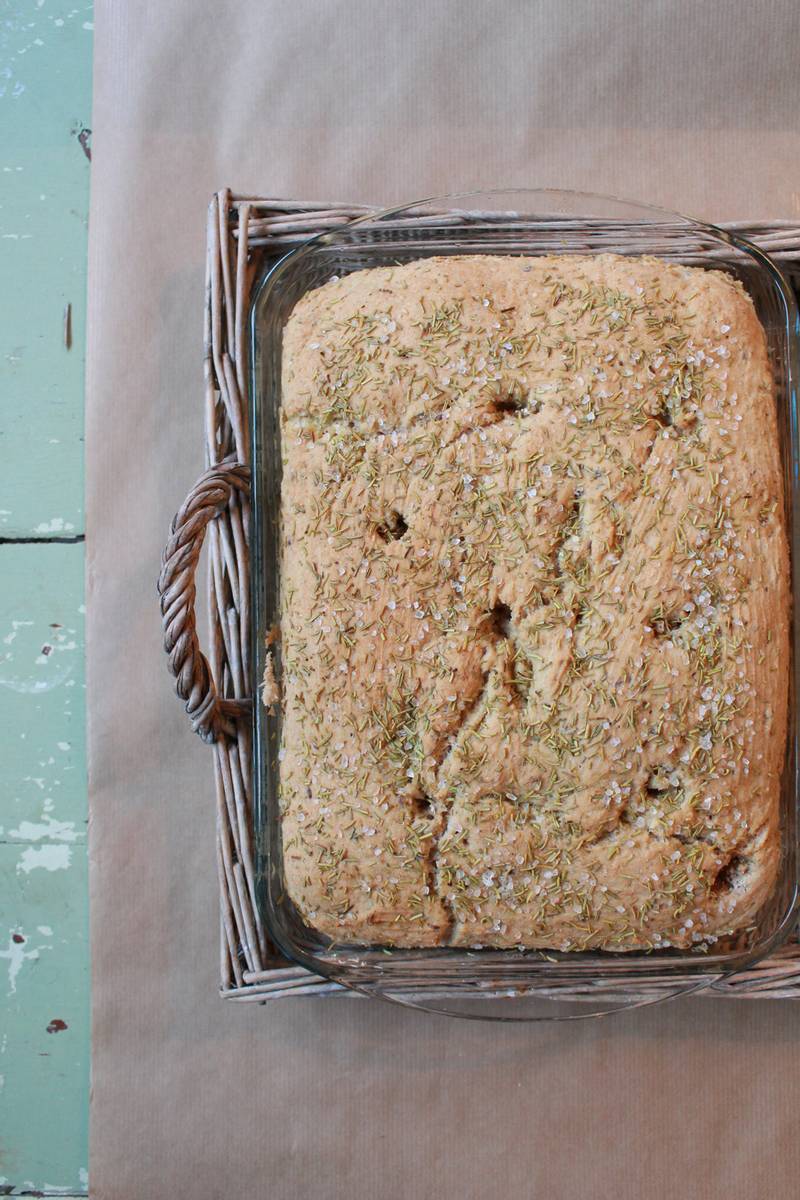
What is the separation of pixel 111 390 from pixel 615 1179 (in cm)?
137

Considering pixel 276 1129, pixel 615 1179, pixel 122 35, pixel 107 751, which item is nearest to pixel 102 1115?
pixel 276 1129

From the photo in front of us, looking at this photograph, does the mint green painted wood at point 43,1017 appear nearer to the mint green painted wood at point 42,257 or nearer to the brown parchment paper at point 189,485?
the brown parchment paper at point 189,485

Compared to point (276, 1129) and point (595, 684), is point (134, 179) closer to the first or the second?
point (595, 684)

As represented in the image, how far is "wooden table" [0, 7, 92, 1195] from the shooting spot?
4.94 ft

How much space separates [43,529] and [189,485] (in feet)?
0.81

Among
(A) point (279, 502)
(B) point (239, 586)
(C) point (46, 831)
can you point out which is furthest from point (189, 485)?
(C) point (46, 831)

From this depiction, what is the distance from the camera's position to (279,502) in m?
1.17

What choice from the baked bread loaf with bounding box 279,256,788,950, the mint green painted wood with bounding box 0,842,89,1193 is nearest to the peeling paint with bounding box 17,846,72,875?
the mint green painted wood with bounding box 0,842,89,1193

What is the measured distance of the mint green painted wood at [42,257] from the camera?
1510 mm

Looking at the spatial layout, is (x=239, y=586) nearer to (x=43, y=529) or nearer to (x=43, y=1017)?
(x=43, y=529)

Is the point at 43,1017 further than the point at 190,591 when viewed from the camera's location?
Yes

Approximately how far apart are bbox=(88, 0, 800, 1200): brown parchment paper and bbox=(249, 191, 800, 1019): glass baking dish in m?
0.26

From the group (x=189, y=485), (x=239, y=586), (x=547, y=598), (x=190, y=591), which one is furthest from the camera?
(x=189, y=485)

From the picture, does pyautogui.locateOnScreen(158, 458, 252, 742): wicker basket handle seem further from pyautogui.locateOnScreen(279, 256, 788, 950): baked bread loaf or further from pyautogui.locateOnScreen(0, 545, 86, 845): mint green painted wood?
pyautogui.locateOnScreen(0, 545, 86, 845): mint green painted wood
